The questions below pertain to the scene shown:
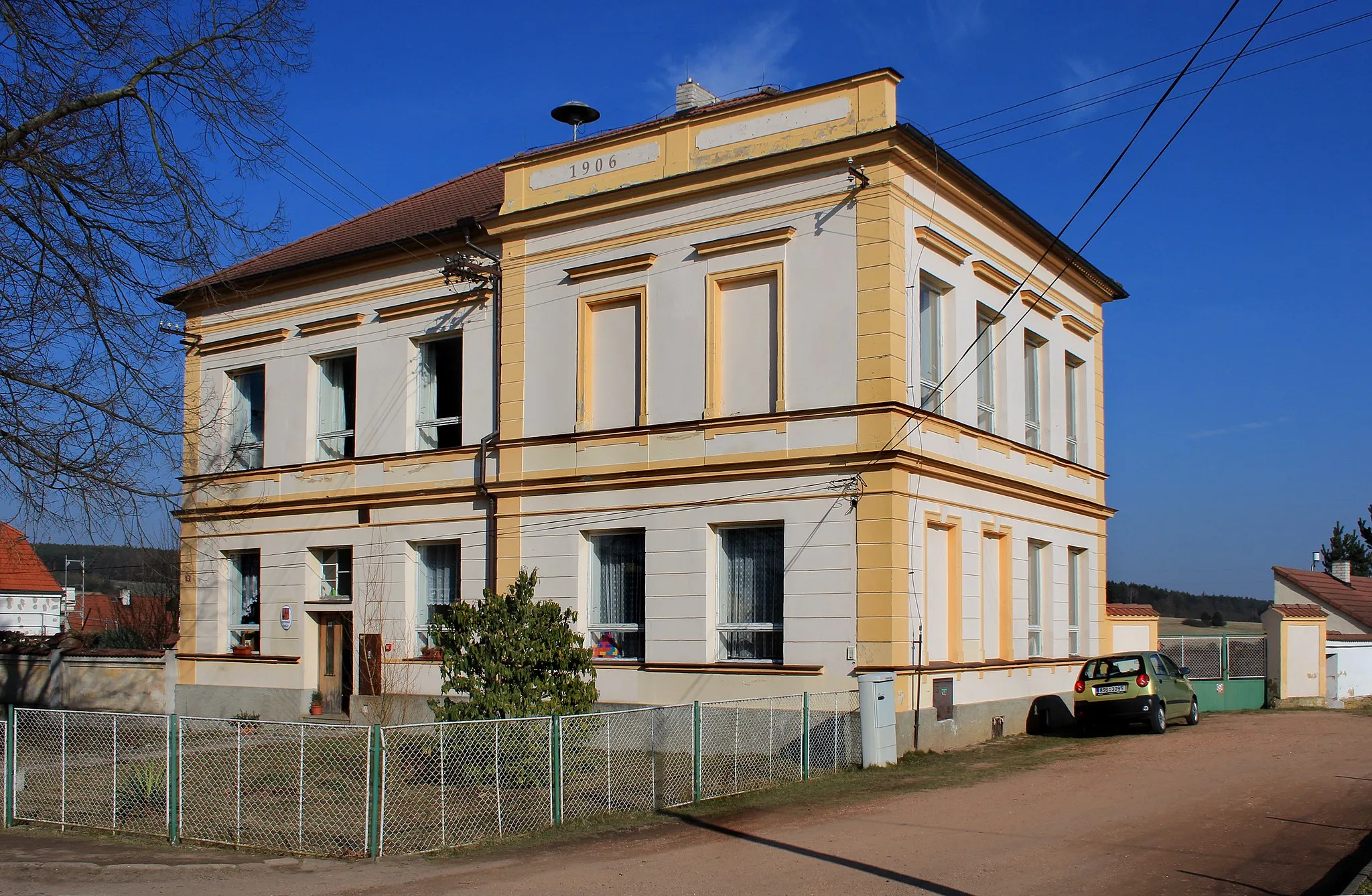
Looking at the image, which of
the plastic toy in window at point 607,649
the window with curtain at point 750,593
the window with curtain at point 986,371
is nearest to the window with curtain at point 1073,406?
the window with curtain at point 986,371

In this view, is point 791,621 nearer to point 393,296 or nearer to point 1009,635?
point 1009,635

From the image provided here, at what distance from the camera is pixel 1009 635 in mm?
20578

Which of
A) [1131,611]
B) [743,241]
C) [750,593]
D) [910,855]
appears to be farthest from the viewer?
[1131,611]

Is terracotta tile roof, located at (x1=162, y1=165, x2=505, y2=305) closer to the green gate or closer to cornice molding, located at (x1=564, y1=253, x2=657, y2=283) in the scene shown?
cornice molding, located at (x1=564, y1=253, x2=657, y2=283)

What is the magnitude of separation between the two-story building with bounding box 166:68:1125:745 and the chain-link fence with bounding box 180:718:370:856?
5.43m

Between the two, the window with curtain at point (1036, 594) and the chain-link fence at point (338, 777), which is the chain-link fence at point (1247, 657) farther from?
the chain-link fence at point (338, 777)

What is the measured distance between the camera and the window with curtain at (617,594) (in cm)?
1938

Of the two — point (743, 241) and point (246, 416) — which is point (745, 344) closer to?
point (743, 241)

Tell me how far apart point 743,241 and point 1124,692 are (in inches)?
371

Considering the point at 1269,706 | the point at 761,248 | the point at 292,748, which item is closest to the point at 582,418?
the point at 761,248

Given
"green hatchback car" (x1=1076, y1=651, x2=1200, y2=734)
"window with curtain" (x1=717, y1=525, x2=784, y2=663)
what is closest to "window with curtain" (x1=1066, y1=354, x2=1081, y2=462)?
"green hatchback car" (x1=1076, y1=651, x2=1200, y2=734)

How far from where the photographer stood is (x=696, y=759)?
13023 mm

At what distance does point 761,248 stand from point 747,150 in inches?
59.9

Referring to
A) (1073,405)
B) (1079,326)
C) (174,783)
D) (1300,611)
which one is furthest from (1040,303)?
(174,783)
